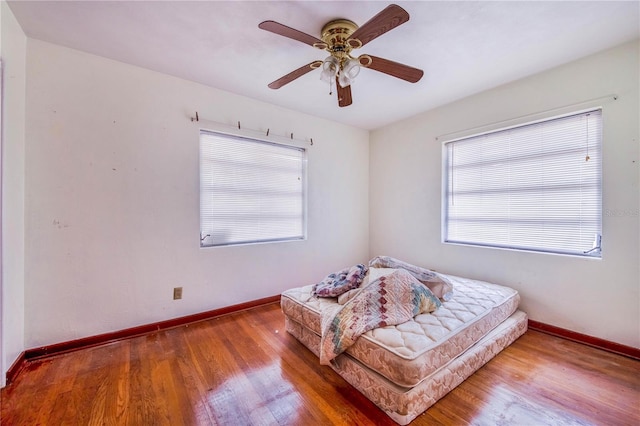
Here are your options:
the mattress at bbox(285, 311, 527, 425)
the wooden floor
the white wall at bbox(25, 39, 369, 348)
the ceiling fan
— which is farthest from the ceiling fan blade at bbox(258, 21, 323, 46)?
the wooden floor

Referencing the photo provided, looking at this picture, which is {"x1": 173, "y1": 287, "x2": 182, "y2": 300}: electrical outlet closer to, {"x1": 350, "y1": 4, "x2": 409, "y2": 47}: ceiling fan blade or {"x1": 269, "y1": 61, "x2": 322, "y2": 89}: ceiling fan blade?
{"x1": 269, "y1": 61, "x2": 322, "y2": 89}: ceiling fan blade

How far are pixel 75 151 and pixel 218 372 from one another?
2.11 m

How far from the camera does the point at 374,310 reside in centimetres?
174

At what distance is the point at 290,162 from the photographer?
3.36m

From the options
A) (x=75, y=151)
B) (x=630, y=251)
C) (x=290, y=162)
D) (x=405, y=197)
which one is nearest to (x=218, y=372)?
(x=75, y=151)

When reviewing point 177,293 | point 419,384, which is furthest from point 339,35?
point 177,293

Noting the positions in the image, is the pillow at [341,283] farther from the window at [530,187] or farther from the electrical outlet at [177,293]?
the window at [530,187]

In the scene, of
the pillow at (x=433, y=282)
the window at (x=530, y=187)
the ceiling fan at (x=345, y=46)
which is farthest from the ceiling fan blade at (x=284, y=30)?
the window at (x=530, y=187)

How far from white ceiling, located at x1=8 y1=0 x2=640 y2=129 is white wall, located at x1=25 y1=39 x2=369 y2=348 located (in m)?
0.25

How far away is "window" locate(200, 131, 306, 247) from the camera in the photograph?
2.75 m

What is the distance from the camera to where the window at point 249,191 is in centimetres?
275

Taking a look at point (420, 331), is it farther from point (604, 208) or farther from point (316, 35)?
point (316, 35)

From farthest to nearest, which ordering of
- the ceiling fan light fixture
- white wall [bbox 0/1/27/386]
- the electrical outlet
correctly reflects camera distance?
1. the electrical outlet
2. the ceiling fan light fixture
3. white wall [bbox 0/1/27/386]

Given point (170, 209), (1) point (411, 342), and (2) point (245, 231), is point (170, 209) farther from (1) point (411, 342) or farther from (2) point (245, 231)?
(1) point (411, 342)
